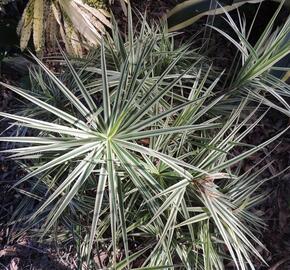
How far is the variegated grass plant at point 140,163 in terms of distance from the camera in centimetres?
153

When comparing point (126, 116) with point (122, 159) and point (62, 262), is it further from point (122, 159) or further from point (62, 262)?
point (62, 262)

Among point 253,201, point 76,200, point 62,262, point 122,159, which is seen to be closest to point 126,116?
point 122,159

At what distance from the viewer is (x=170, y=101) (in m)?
2.07

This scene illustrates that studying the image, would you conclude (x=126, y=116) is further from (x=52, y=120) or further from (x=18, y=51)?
(x=18, y=51)

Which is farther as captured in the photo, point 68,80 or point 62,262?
point 62,262

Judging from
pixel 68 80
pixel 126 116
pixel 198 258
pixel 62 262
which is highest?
pixel 126 116

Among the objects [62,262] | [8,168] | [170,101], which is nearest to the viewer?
[170,101]

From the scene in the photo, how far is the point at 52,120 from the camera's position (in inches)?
77.1

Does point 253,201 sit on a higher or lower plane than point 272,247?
higher

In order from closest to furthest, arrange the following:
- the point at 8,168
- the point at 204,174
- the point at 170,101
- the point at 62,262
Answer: the point at 204,174 → the point at 170,101 → the point at 62,262 → the point at 8,168

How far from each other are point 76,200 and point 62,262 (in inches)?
21.1

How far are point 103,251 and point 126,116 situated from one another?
0.80 metres

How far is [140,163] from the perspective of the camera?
5.29ft

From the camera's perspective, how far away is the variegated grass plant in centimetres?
153
